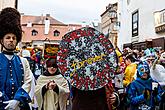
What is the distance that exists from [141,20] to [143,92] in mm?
12280

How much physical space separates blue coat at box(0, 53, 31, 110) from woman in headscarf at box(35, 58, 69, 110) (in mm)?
1430

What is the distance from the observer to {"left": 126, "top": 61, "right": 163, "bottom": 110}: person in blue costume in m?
5.02

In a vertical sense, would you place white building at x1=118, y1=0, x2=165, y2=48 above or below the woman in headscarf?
above

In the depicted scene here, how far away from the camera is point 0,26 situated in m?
3.54

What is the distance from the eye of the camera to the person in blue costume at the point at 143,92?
502 cm

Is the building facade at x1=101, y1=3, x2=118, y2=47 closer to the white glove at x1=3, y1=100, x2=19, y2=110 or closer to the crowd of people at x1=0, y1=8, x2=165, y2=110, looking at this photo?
the crowd of people at x1=0, y1=8, x2=165, y2=110

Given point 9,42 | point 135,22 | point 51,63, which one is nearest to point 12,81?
point 9,42

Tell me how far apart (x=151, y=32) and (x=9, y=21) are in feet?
40.4

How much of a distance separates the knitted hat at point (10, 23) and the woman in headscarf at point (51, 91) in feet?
4.59

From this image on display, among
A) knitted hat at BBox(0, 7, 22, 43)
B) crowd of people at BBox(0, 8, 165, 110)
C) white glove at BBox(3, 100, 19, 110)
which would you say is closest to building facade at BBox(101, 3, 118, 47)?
crowd of people at BBox(0, 8, 165, 110)

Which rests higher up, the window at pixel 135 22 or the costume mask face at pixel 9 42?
the window at pixel 135 22

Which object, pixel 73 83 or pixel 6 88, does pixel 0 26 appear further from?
pixel 73 83

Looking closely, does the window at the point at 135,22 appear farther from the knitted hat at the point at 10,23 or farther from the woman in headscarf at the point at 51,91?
the knitted hat at the point at 10,23

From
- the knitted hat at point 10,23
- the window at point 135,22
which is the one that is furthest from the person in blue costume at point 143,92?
the window at point 135,22
